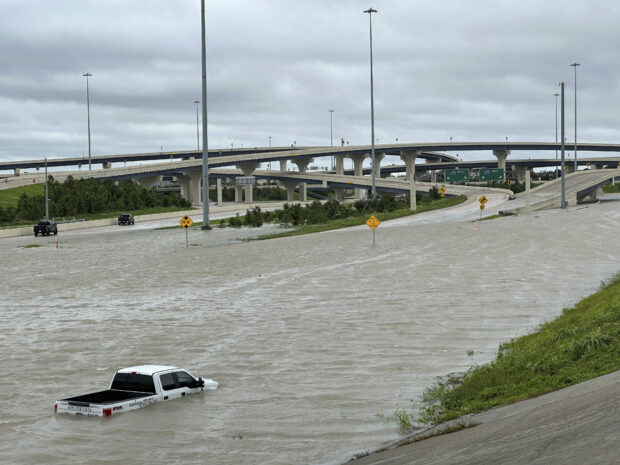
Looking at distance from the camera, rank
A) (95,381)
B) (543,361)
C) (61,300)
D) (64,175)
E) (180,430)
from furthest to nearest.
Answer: (64,175)
(61,300)
(95,381)
(543,361)
(180,430)

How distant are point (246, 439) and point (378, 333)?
1085cm

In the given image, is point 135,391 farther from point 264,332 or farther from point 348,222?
point 348,222

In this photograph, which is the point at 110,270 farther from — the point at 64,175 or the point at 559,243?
the point at 64,175

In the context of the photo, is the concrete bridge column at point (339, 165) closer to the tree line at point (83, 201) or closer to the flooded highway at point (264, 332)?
the tree line at point (83, 201)

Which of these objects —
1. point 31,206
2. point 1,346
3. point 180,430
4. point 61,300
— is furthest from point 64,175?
point 180,430

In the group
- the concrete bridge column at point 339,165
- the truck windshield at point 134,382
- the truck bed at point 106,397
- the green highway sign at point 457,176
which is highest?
the concrete bridge column at point 339,165

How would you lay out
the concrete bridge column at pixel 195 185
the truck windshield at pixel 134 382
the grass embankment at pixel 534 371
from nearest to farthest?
the grass embankment at pixel 534 371
the truck windshield at pixel 134 382
the concrete bridge column at pixel 195 185

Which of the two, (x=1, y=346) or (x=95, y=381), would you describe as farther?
(x=1, y=346)

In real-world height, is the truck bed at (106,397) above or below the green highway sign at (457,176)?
below

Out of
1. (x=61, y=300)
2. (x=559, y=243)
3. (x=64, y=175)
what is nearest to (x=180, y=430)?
(x=61, y=300)

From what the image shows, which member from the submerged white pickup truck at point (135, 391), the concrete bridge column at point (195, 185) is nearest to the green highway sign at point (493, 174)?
the concrete bridge column at point (195, 185)

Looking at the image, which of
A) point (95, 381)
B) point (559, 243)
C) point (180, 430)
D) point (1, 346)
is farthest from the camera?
point (559, 243)

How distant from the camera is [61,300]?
35906 millimetres

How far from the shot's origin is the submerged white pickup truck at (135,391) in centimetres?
1708
